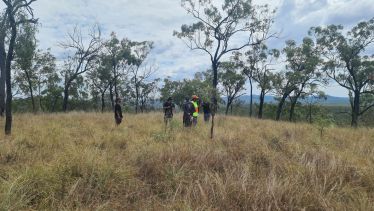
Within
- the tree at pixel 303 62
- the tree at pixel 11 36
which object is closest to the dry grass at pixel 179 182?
the tree at pixel 11 36

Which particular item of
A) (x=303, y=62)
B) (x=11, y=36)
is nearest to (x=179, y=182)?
(x=11, y=36)

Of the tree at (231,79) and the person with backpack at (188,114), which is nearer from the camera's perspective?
the person with backpack at (188,114)

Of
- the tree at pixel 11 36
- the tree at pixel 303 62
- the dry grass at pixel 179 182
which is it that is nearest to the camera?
the dry grass at pixel 179 182

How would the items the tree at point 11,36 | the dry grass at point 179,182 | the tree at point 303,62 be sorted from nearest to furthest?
the dry grass at point 179,182, the tree at point 11,36, the tree at point 303,62

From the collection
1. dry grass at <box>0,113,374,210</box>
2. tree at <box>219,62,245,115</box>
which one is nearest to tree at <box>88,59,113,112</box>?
tree at <box>219,62,245,115</box>

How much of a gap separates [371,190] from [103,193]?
391 cm

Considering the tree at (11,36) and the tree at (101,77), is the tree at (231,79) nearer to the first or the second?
the tree at (101,77)

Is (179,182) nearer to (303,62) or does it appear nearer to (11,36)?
(11,36)

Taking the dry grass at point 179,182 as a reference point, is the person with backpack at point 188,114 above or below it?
above

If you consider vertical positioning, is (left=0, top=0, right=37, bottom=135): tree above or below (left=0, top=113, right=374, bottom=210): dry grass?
above

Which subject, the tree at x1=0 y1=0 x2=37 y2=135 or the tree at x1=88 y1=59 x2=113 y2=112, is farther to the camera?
the tree at x1=88 y1=59 x2=113 y2=112

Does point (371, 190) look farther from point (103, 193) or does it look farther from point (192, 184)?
point (103, 193)

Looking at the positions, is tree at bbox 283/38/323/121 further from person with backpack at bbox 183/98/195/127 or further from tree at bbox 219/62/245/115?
person with backpack at bbox 183/98/195/127

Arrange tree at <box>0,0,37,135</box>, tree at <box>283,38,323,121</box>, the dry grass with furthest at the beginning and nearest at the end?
1. tree at <box>283,38,323,121</box>
2. tree at <box>0,0,37,135</box>
3. the dry grass
